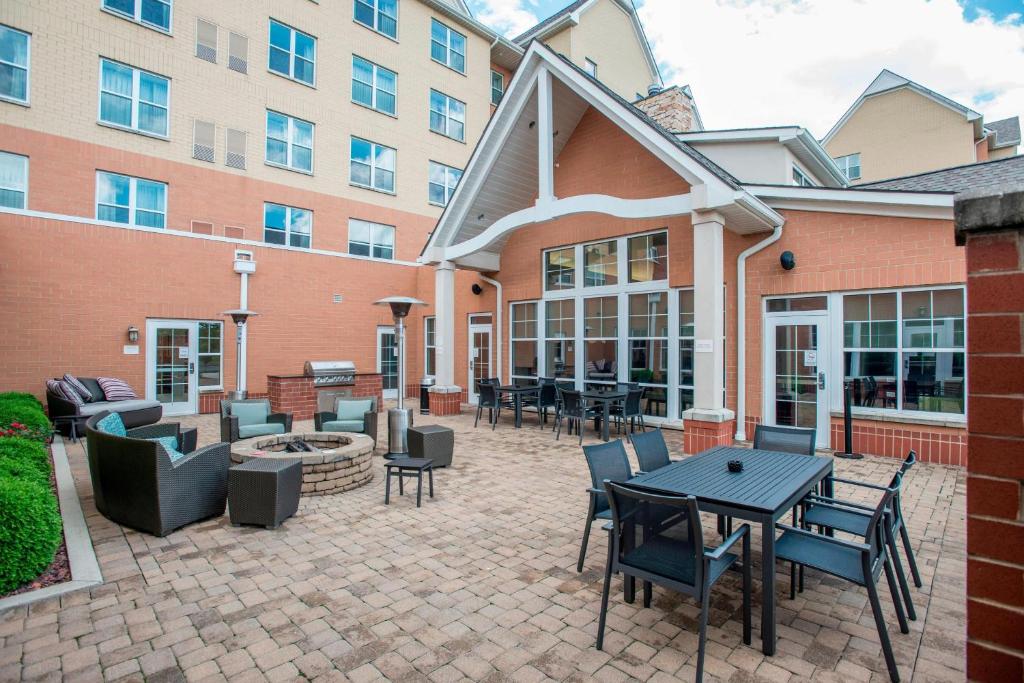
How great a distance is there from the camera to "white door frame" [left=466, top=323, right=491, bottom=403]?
13.1 metres

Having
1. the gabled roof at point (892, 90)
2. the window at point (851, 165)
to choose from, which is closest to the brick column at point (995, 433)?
the gabled roof at point (892, 90)

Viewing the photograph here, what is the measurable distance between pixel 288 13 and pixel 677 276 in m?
12.8

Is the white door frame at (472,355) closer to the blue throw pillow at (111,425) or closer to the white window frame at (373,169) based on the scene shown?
the white window frame at (373,169)

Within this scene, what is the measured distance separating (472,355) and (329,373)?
146 inches

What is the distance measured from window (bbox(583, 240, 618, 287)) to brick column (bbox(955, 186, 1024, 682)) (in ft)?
30.6

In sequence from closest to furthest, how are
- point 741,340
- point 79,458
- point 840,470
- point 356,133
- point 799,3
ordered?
point 840,470 → point 79,458 → point 741,340 → point 799,3 → point 356,133

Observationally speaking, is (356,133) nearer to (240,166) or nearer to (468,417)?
(240,166)

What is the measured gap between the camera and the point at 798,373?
26.9ft

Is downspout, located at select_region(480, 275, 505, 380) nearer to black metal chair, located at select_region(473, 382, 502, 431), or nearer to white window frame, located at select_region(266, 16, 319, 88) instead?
black metal chair, located at select_region(473, 382, 502, 431)

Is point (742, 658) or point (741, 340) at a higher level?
point (741, 340)

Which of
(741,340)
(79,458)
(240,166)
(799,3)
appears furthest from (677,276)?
(240,166)

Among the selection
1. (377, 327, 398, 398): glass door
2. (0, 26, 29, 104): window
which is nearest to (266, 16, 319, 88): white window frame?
(0, 26, 29, 104): window

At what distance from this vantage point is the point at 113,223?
1107 cm

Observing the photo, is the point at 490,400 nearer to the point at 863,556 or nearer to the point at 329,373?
the point at 329,373
